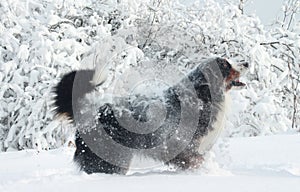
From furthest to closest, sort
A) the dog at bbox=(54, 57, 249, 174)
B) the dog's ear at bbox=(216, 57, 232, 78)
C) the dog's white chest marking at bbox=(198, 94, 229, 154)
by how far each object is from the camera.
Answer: the dog's ear at bbox=(216, 57, 232, 78)
the dog's white chest marking at bbox=(198, 94, 229, 154)
the dog at bbox=(54, 57, 249, 174)

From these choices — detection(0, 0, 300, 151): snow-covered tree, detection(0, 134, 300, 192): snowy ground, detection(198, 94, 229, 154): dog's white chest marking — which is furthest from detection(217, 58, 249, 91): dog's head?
detection(0, 0, 300, 151): snow-covered tree

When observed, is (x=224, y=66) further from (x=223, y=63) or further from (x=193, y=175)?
(x=193, y=175)

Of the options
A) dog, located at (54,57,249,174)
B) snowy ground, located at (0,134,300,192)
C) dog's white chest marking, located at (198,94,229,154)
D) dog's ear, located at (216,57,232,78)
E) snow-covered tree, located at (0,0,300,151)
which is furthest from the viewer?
snow-covered tree, located at (0,0,300,151)

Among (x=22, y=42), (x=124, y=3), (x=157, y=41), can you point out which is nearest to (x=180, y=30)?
(x=157, y=41)

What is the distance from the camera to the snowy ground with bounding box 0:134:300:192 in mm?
3262

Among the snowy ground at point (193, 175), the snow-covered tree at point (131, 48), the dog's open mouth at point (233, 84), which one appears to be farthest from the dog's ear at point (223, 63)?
the snow-covered tree at point (131, 48)

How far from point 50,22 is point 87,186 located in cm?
687

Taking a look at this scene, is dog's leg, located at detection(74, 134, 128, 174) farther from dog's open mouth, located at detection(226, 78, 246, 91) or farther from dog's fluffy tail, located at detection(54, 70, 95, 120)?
dog's open mouth, located at detection(226, 78, 246, 91)

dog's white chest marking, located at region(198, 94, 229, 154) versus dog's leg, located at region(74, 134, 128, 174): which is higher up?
dog's white chest marking, located at region(198, 94, 229, 154)

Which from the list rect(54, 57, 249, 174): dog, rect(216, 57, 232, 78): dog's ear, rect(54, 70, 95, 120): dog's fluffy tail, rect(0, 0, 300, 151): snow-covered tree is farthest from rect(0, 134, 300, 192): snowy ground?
rect(0, 0, 300, 151): snow-covered tree

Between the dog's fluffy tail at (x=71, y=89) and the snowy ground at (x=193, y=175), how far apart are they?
1.88 ft

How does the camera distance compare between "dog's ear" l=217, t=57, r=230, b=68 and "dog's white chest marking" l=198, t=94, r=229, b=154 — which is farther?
"dog's ear" l=217, t=57, r=230, b=68

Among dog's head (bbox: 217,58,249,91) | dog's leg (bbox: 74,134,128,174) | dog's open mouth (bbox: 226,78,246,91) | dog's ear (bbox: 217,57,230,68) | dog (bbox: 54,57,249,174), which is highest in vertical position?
dog's ear (bbox: 217,57,230,68)

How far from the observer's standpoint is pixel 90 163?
4320 millimetres
